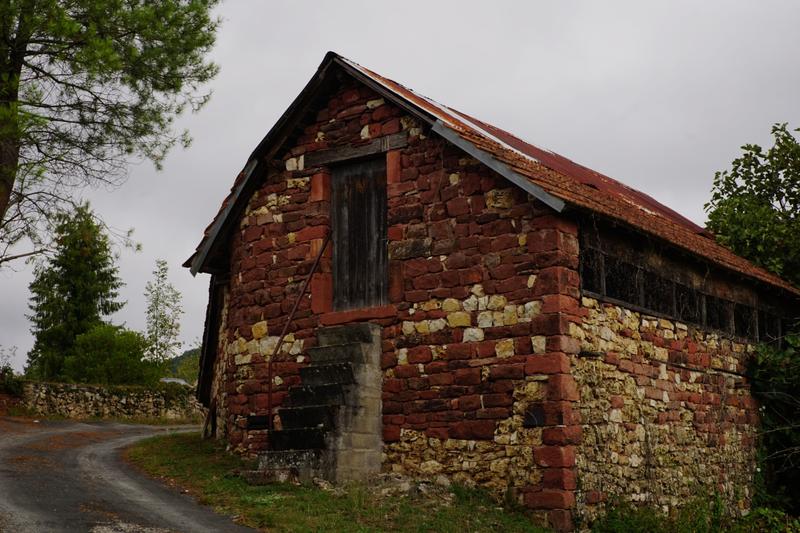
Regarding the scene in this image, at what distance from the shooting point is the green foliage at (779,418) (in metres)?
16.4

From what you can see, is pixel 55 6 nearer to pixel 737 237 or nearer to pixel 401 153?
pixel 401 153

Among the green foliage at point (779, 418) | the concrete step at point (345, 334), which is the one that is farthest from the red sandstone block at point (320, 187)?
the green foliage at point (779, 418)

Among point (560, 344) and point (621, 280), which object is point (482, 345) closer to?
point (560, 344)

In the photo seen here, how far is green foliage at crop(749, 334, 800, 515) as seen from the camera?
16.4m

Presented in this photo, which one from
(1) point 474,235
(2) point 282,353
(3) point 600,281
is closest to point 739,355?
(3) point 600,281

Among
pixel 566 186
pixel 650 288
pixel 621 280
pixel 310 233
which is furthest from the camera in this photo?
pixel 310 233

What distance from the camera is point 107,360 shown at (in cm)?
4031

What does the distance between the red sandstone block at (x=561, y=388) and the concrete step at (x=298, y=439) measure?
2.98 meters

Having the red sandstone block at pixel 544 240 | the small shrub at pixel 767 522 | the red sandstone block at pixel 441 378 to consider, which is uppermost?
the red sandstone block at pixel 544 240

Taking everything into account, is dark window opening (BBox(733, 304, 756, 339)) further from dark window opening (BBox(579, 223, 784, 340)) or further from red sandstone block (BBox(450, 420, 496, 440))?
red sandstone block (BBox(450, 420, 496, 440))

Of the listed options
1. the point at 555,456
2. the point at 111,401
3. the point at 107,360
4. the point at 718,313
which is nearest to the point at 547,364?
the point at 555,456

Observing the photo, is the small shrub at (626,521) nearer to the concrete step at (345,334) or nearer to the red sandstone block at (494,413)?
the red sandstone block at (494,413)

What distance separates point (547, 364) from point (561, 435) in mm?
876

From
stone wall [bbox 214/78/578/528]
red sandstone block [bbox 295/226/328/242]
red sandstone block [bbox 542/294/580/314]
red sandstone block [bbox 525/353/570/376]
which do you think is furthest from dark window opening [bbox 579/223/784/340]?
red sandstone block [bbox 295/226/328/242]
